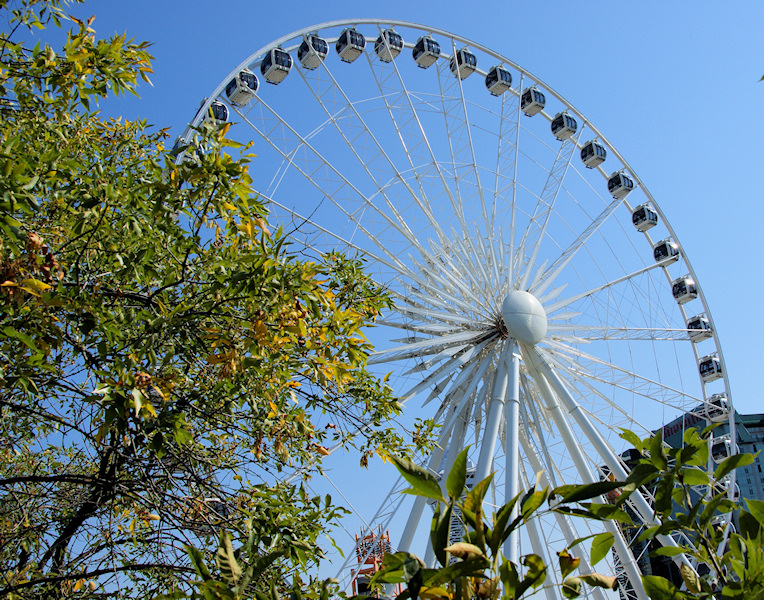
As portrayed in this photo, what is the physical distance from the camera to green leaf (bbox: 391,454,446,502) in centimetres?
181

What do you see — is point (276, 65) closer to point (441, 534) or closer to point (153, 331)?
point (153, 331)

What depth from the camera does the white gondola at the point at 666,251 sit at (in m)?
23.3

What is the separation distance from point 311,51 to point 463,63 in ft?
15.5

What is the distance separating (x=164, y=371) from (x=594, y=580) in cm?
357

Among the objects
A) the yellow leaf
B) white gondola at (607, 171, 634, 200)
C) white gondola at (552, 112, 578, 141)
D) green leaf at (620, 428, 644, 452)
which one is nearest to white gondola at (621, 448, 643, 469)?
green leaf at (620, 428, 644, 452)

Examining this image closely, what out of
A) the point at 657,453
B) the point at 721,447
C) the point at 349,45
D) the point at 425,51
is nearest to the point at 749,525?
the point at 657,453

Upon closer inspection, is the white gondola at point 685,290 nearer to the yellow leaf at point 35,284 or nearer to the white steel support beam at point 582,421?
the white steel support beam at point 582,421

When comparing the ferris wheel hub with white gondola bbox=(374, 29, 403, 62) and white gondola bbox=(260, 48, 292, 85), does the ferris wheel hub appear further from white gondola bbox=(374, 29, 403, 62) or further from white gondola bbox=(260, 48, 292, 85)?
white gondola bbox=(374, 29, 403, 62)

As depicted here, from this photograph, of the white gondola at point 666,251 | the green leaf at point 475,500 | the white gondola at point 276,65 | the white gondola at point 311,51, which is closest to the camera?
the green leaf at point 475,500

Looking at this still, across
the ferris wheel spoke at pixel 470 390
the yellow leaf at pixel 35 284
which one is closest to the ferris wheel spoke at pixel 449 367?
the ferris wheel spoke at pixel 470 390

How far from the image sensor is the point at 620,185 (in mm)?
22703

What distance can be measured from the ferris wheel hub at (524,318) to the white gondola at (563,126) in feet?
26.3

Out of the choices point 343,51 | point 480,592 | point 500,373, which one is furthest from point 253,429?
point 343,51

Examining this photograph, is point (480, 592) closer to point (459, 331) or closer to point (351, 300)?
point (351, 300)
